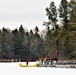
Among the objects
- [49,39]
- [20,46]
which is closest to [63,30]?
[49,39]

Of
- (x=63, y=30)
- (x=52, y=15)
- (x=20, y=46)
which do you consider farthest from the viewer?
(x=20, y=46)

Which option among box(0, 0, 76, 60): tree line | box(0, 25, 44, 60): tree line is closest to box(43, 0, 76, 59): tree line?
box(0, 0, 76, 60): tree line

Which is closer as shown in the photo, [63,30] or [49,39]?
[63,30]

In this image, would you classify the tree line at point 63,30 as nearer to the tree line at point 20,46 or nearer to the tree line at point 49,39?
the tree line at point 49,39

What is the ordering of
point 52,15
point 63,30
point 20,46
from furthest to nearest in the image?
point 20,46 → point 52,15 → point 63,30

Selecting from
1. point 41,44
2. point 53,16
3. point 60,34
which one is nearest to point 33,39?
point 41,44

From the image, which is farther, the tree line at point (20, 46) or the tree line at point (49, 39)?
the tree line at point (20, 46)

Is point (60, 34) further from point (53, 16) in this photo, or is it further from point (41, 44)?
point (41, 44)

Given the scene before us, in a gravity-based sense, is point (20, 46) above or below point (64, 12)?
below

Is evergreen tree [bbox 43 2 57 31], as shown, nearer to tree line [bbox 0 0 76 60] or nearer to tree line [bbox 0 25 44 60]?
tree line [bbox 0 0 76 60]

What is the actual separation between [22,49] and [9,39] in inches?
253

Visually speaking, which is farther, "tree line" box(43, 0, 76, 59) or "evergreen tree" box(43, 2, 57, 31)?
"evergreen tree" box(43, 2, 57, 31)

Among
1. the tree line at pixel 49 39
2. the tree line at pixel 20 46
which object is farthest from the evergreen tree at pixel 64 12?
the tree line at pixel 20 46

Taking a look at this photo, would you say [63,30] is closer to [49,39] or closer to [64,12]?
[64,12]
